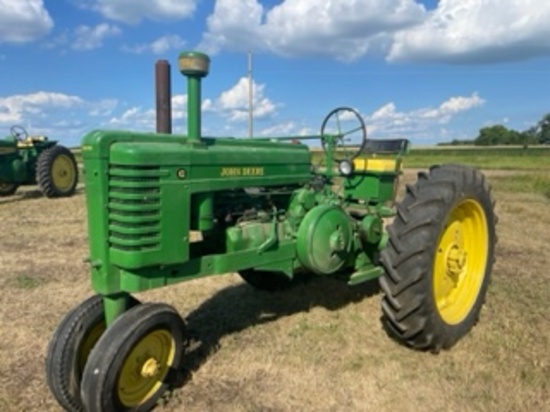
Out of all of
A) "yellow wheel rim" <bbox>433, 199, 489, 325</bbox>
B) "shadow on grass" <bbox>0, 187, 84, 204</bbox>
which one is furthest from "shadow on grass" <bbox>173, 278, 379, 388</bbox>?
"shadow on grass" <bbox>0, 187, 84, 204</bbox>

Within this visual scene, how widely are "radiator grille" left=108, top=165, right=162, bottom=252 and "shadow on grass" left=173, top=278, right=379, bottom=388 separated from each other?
1.07 meters

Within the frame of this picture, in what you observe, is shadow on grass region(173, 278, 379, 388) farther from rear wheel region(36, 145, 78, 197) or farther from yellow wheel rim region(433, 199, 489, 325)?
rear wheel region(36, 145, 78, 197)

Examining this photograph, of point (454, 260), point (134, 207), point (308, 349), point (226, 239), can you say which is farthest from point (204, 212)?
point (454, 260)

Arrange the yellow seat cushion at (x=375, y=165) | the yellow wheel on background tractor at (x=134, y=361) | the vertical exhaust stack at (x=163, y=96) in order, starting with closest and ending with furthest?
the yellow wheel on background tractor at (x=134, y=361) → the vertical exhaust stack at (x=163, y=96) → the yellow seat cushion at (x=375, y=165)

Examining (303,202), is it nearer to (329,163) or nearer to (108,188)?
(329,163)

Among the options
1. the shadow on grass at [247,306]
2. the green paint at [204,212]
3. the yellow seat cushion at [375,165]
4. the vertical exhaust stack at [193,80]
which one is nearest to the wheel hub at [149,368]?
the green paint at [204,212]

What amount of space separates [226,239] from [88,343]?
110 cm

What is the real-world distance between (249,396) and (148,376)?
0.64 metres

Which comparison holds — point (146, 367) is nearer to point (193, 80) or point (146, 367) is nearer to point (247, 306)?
point (193, 80)

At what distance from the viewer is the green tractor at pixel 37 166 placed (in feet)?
42.8

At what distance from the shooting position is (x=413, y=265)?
12.5ft

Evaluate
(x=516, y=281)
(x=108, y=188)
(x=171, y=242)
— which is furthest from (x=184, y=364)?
(x=516, y=281)

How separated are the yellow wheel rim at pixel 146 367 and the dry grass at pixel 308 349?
0.17 metres

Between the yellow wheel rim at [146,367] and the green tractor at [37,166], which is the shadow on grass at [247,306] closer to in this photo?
the yellow wheel rim at [146,367]
